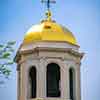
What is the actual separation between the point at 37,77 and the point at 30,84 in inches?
39.6

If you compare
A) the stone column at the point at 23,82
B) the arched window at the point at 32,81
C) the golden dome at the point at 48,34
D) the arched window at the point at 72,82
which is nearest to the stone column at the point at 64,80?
the arched window at the point at 72,82

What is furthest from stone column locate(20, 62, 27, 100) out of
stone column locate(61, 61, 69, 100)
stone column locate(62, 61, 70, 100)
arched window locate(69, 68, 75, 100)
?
arched window locate(69, 68, 75, 100)

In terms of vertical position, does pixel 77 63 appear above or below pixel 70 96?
above

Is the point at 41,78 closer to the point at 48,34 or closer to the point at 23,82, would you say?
the point at 23,82

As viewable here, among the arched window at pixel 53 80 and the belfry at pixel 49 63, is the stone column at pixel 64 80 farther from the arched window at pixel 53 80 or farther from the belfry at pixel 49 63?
the arched window at pixel 53 80

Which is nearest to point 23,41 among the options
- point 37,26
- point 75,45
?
point 37,26

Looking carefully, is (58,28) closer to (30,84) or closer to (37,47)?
(37,47)

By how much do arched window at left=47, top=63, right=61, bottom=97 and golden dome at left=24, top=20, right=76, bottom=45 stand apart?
6.58ft

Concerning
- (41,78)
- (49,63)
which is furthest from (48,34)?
(41,78)

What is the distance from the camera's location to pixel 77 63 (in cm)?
3572

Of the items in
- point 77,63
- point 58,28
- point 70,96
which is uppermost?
point 58,28

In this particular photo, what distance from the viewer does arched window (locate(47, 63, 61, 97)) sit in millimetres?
34844

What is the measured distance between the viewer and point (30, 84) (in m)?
35.3

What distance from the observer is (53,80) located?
117 feet
